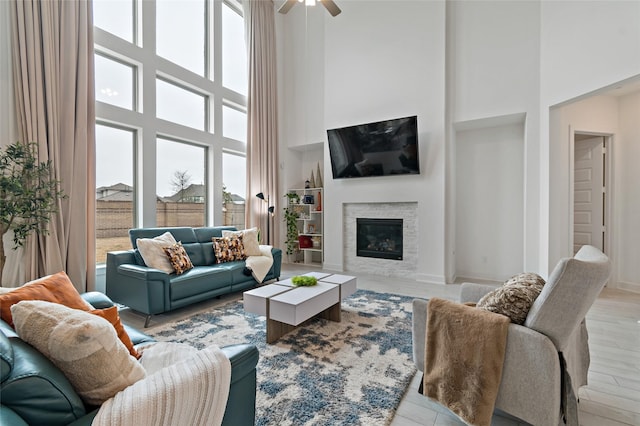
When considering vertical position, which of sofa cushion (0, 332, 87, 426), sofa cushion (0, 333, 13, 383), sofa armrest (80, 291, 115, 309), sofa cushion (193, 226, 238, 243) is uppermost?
sofa cushion (193, 226, 238, 243)

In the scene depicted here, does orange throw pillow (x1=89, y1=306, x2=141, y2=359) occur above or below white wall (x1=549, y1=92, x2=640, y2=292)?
below

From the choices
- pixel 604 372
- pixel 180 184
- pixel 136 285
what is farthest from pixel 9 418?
pixel 180 184

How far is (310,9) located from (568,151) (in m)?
5.48

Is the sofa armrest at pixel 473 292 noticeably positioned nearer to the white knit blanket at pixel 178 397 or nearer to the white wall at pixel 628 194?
the white knit blanket at pixel 178 397

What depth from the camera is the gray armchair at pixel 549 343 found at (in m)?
1.24

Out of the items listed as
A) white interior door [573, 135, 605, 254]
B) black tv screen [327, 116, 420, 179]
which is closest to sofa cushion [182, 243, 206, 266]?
black tv screen [327, 116, 420, 179]

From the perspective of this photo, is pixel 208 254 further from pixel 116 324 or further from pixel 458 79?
pixel 458 79

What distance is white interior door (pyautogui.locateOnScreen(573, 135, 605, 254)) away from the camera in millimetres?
4152

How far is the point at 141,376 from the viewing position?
Result: 1.02 meters

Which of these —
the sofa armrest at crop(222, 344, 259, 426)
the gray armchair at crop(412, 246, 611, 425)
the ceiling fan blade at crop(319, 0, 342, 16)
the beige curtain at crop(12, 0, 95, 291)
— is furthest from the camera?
the ceiling fan blade at crop(319, 0, 342, 16)

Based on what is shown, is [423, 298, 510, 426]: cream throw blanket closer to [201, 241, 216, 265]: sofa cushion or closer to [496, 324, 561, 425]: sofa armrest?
[496, 324, 561, 425]: sofa armrest

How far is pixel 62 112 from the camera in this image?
315 cm

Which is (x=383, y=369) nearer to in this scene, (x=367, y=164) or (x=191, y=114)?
(x=367, y=164)

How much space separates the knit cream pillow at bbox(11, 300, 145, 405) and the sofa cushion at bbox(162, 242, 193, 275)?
7.69 feet
